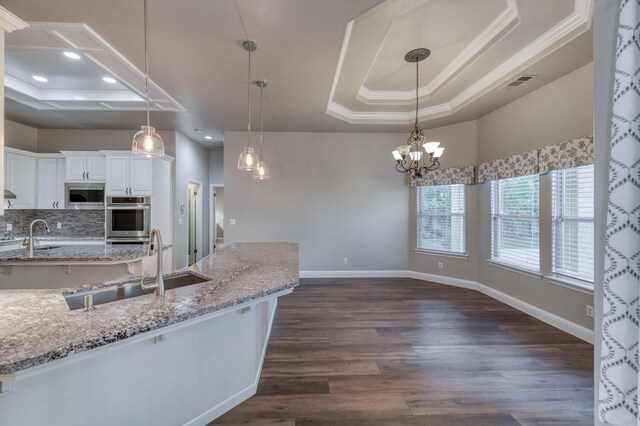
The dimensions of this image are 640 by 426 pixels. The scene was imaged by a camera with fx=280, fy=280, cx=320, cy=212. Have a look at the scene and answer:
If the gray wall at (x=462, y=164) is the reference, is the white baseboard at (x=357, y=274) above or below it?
below

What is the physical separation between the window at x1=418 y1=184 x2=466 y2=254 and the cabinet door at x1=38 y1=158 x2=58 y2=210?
21.4ft

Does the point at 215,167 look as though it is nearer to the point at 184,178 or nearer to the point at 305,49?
the point at 184,178

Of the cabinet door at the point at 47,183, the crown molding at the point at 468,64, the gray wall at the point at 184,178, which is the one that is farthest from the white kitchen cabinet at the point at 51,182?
the crown molding at the point at 468,64

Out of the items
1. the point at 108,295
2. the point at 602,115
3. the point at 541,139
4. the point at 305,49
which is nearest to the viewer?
the point at 602,115

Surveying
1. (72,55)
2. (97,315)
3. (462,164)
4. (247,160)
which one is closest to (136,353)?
(97,315)

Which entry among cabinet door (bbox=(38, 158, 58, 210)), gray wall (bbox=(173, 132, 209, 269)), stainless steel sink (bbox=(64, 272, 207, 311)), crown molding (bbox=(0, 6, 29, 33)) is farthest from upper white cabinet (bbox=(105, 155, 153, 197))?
stainless steel sink (bbox=(64, 272, 207, 311))

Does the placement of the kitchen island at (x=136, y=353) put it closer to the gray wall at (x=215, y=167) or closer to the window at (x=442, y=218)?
the window at (x=442, y=218)

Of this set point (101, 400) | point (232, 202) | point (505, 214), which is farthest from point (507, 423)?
point (232, 202)

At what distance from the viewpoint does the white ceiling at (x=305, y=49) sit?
2.16 metres

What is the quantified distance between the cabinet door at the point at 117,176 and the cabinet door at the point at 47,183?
1050 mm

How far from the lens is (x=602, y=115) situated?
3.13ft

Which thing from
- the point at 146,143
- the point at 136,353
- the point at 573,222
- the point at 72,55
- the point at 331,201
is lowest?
the point at 136,353

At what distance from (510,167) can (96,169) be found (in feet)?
21.1

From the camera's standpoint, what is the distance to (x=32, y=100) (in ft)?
13.0
